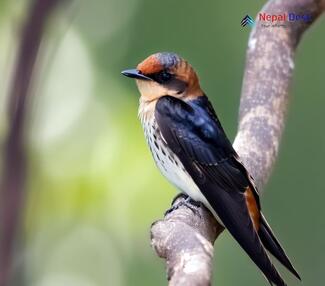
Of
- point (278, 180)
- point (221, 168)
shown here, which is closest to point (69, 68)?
point (278, 180)

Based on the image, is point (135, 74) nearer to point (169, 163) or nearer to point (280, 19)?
point (169, 163)

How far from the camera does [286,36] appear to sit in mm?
2586

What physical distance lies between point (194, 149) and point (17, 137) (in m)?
1.91

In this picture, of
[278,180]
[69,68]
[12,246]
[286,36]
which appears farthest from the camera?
[278,180]

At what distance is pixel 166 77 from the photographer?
2.44m

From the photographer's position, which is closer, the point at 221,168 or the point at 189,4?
the point at 221,168

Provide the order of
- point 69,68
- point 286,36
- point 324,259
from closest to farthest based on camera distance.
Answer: point 286,36 < point 69,68 < point 324,259

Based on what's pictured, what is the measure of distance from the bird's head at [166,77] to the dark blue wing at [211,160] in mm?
36

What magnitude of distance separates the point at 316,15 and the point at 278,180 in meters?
3.17

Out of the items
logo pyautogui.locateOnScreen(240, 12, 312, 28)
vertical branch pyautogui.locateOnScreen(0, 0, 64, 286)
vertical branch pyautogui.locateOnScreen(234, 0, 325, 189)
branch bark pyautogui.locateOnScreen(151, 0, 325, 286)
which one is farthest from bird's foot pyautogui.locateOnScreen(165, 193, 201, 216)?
vertical branch pyautogui.locateOnScreen(0, 0, 64, 286)

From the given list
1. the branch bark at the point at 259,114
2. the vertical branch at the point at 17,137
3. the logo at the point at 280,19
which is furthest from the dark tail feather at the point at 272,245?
the vertical branch at the point at 17,137

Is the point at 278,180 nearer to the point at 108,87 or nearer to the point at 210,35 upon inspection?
the point at 210,35

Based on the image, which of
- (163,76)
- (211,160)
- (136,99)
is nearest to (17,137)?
(211,160)

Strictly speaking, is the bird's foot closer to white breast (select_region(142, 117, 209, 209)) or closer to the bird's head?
white breast (select_region(142, 117, 209, 209))
